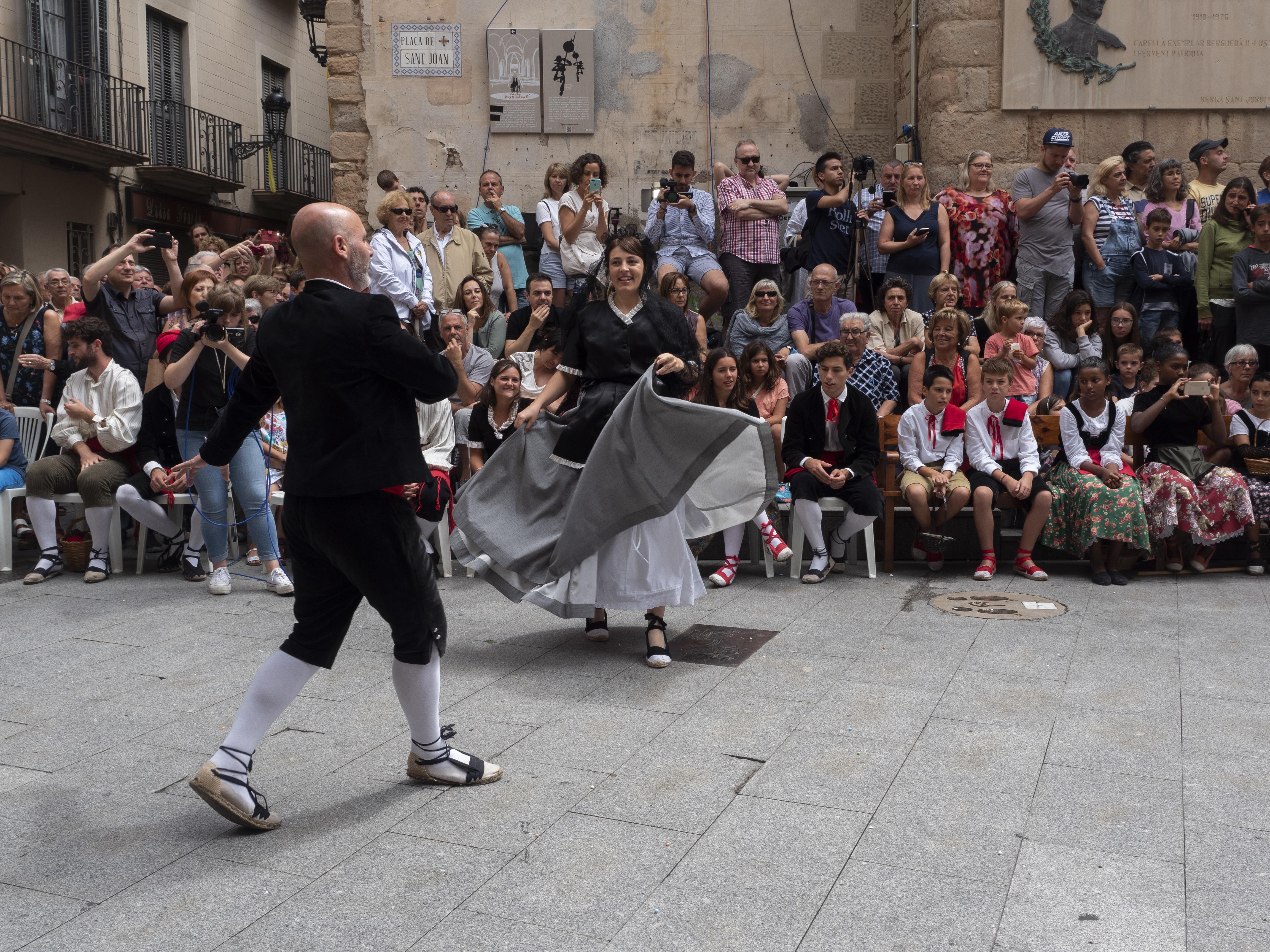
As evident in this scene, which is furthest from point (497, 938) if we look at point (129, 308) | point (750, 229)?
point (750, 229)

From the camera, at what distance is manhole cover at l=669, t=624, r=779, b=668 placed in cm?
518

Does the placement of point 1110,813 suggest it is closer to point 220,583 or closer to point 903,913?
point 903,913

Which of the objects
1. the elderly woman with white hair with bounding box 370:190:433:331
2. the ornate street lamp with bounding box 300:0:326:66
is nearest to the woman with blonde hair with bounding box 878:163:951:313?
the elderly woman with white hair with bounding box 370:190:433:331

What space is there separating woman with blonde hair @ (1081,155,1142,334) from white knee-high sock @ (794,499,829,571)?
12.4 ft

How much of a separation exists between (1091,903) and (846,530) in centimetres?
462

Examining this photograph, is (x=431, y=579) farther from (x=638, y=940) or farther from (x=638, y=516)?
(x=638, y=516)

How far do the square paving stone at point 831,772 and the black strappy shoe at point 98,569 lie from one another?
15.7 ft

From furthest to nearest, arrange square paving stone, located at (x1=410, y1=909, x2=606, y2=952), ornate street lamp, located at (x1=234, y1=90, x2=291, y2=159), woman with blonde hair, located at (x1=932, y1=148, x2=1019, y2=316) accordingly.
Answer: ornate street lamp, located at (x1=234, y1=90, x2=291, y2=159), woman with blonde hair, located at (x1=932, y1=148, x2=1019, y2=316), square paving stone, located at (x1=410, y1=909, x2=606, y2=952)

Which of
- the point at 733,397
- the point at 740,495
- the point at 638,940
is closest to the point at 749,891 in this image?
the point at 638,940

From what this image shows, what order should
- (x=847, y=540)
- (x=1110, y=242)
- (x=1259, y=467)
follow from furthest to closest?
(x=1110, y=242), (x=847, y=540), (x=1259, y=467)

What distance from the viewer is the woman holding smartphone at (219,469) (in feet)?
22.2

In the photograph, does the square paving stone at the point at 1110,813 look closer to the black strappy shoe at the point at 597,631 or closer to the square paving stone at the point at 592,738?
the square paving stone at the point at 592,738

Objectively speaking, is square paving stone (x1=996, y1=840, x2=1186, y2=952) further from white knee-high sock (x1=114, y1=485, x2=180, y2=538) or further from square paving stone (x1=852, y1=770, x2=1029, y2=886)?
white knee-high sock (x1=114, y1=485, x2=180, y2=538)

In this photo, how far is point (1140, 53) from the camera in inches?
442
